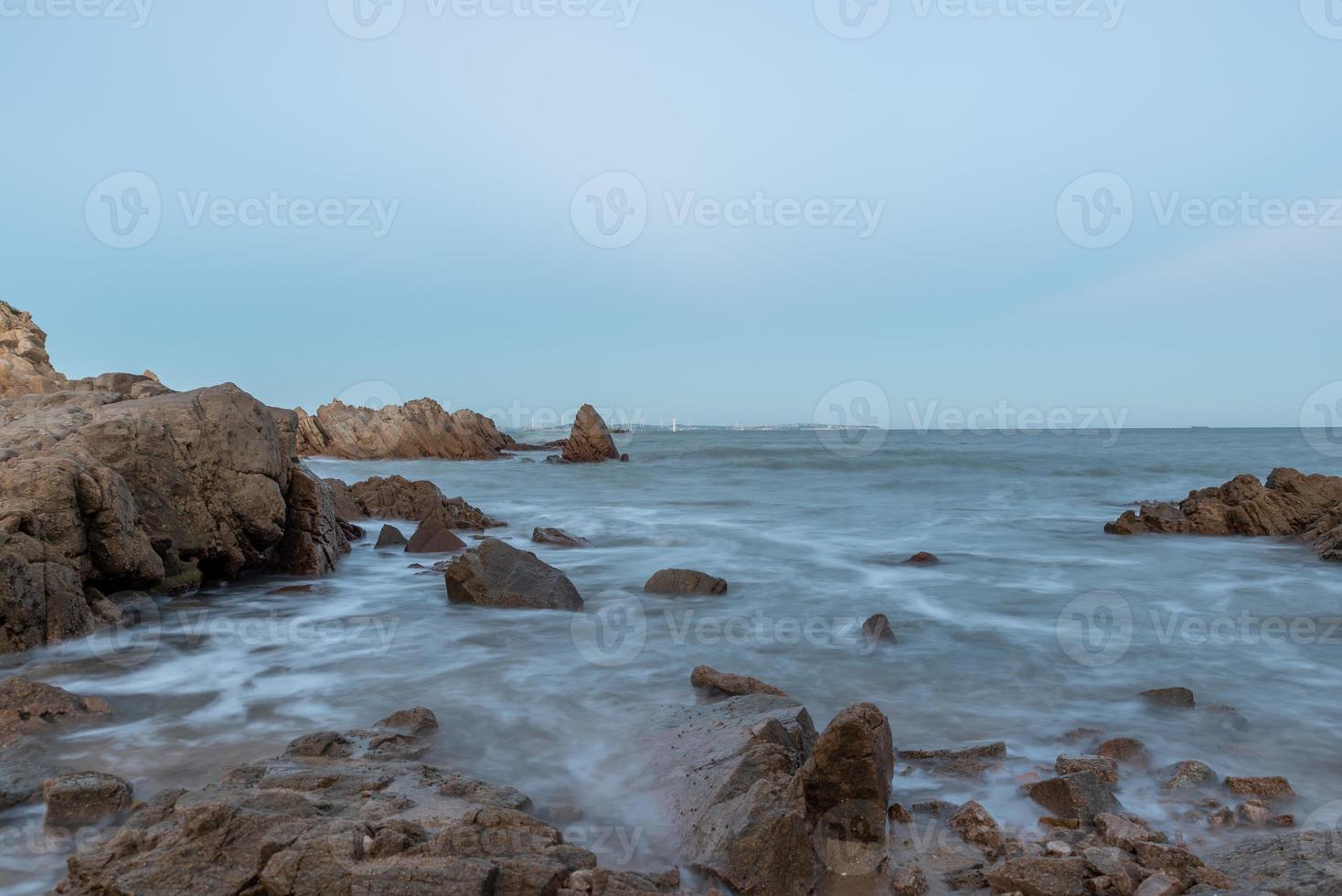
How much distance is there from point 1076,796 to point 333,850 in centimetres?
315

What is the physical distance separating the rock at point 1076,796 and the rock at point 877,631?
132 inches

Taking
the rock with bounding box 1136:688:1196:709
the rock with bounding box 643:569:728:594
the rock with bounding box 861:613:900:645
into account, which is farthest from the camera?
the rock with bounding box 643:569:728:594

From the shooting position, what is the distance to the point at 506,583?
27.0 ft

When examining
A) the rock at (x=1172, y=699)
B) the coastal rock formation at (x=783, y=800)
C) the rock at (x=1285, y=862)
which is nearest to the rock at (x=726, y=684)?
the coastal rock formation at (x=783, y=800)

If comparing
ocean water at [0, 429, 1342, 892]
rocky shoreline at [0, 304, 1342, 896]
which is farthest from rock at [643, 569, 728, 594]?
rocky shoreline at [0, 304, 1342, 896]

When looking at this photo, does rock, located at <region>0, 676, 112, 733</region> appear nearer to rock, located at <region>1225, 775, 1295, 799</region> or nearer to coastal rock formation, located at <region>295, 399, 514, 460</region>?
rock, located at <region>1225, 775, 1295, 799</region>

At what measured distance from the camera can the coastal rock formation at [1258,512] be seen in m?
13.6

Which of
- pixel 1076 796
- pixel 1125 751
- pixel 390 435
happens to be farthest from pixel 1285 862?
pixel 390 435

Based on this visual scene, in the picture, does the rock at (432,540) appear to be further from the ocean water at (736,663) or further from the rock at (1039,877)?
the rock at (1039,877)

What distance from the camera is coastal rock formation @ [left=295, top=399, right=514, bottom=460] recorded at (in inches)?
1698

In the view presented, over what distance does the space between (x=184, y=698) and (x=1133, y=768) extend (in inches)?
228

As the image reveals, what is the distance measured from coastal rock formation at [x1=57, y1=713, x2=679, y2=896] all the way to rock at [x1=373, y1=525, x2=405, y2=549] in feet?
28.4

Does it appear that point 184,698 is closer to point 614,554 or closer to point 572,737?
point 572,737

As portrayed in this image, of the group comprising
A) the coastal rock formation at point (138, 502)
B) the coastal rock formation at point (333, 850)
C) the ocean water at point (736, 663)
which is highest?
the coastal rock formation at point (138, 502)
